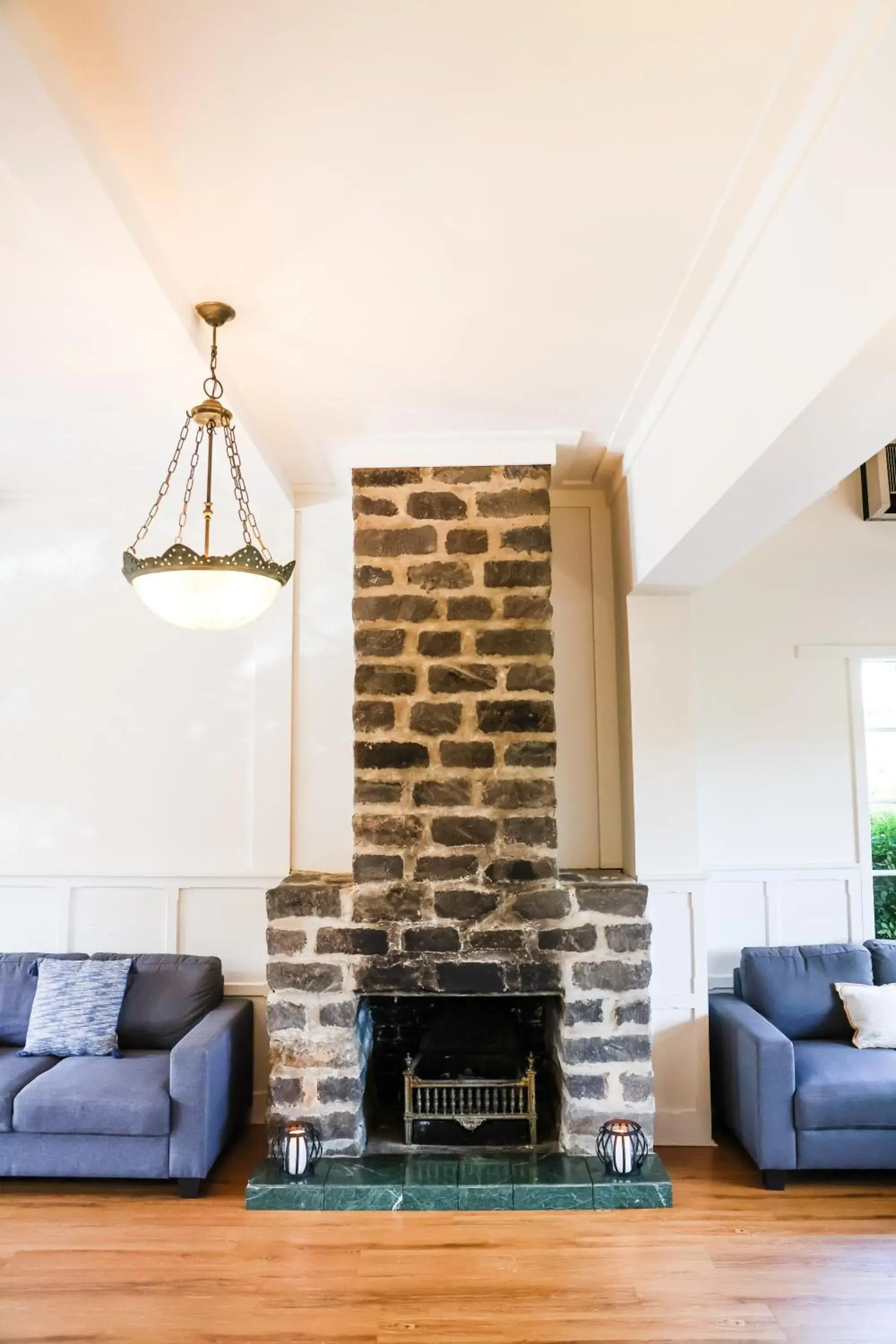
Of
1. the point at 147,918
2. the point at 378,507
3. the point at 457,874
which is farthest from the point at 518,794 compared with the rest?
the point at 147,918

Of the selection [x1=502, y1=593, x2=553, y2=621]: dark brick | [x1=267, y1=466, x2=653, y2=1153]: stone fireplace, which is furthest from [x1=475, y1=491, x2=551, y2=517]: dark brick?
[x1=502, y1=593, x2=553, y2=621]: dark brick

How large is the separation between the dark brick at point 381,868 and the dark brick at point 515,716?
621 mm

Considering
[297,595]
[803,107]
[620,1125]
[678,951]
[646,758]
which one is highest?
[803,107]

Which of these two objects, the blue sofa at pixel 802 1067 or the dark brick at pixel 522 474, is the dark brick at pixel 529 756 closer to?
the dark brick at pixel 522 474

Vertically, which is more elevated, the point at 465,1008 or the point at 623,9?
the point at 623,9

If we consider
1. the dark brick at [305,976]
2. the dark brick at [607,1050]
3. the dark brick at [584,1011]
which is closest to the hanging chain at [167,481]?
the dark brick at [305,976]

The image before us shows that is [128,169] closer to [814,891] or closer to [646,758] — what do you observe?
[646,758]

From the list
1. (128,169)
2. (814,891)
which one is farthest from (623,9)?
(814,891)

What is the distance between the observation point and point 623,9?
1531mm

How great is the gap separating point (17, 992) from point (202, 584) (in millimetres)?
2543

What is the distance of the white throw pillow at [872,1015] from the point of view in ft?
12.1

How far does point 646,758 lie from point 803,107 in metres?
2.68

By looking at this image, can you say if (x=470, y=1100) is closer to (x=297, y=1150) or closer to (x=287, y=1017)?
(x=297, y=1150)

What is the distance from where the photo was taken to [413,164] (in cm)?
194
